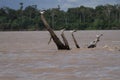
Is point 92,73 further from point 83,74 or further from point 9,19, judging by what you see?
point 9,19

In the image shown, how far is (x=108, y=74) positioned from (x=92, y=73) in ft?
1.82

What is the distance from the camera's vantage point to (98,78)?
12.3m

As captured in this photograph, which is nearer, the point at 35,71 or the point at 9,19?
the point at 35,71

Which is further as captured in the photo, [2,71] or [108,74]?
[2,71]

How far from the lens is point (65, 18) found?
126000 millimetres

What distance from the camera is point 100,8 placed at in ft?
433

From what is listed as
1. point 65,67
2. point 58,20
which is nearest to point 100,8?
point 58,20

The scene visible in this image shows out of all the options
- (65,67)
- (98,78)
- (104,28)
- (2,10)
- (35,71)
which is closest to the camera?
(98,78)

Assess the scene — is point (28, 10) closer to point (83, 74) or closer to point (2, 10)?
point (2, 10)

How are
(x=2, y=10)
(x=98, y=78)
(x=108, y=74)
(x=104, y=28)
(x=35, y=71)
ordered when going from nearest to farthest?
(x=98, y=78), (x=108, y=74), (x=35, y=71), (x=104, y=28), (x=2, y=10)

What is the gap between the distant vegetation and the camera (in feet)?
387

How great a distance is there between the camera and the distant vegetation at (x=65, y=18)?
11794 cm

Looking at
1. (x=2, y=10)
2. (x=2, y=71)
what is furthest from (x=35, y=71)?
(x=2, y=10)

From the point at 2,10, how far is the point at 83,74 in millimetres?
124298
